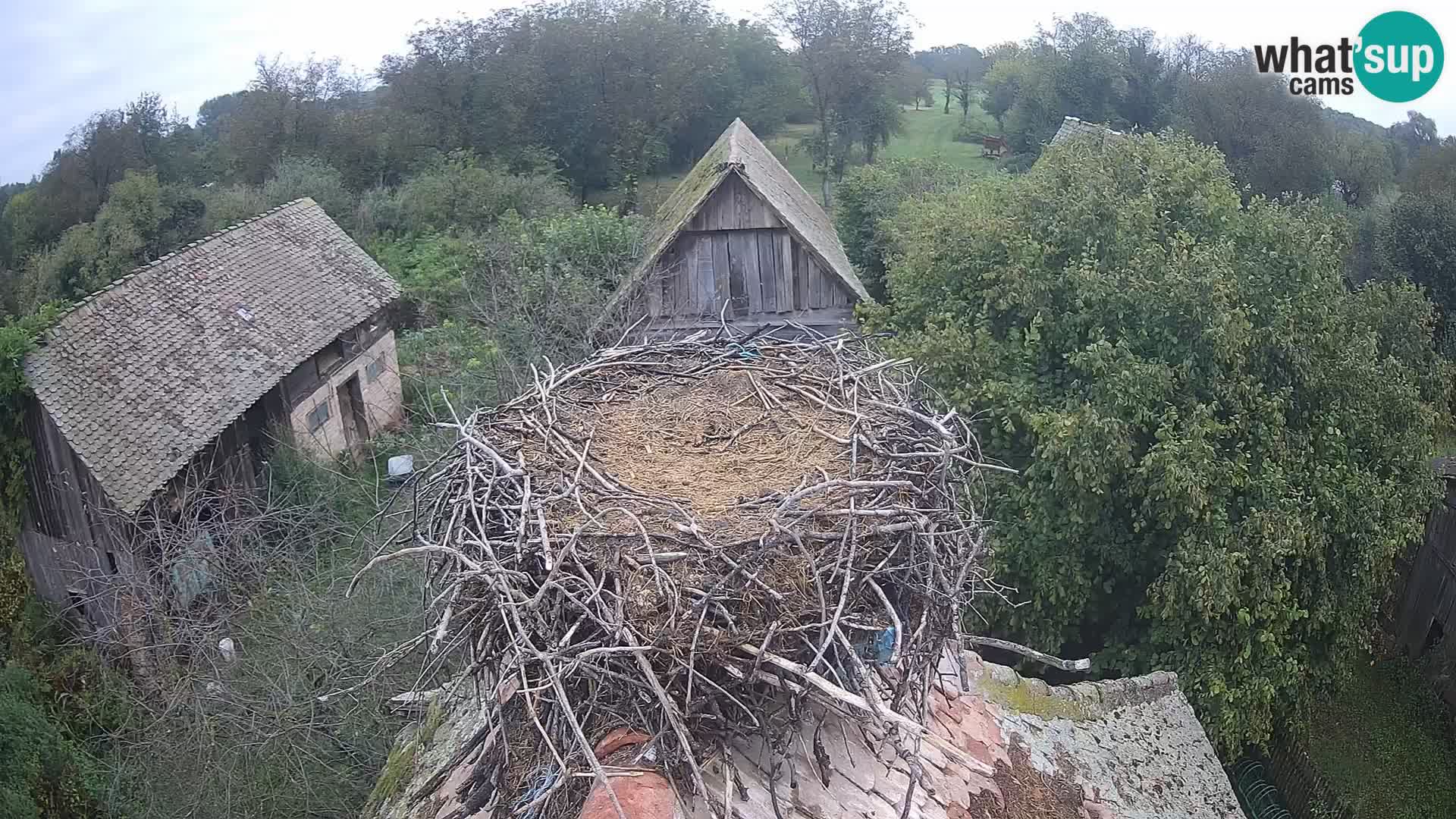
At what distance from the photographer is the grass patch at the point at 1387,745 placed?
9.22 meters

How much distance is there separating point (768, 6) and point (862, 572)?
2886cm

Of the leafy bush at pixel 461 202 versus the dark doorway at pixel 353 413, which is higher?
the leafy bush at pixel 461 202

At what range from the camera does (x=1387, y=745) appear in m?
9.95

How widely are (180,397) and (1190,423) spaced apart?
11.2 meters

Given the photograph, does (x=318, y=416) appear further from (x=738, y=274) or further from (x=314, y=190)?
(x=314, y=190)

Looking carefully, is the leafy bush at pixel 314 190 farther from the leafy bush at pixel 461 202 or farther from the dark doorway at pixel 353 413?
the dark doorway at pixel 353 413

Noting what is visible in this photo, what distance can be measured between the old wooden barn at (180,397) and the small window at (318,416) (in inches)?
1.0

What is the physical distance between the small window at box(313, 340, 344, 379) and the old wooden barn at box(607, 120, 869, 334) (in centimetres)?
506

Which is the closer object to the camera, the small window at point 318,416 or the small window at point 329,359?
the small window at point 318,416

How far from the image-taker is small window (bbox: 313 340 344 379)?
47.0 ft

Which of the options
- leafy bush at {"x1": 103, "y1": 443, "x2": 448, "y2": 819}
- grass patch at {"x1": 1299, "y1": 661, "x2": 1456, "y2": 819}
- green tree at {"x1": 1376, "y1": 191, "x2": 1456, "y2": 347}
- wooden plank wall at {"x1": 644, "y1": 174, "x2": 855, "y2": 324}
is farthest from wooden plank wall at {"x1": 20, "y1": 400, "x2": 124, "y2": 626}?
green tree at {"x1": 1376, "y1": 191, "x2": 1456, "y2": 347}

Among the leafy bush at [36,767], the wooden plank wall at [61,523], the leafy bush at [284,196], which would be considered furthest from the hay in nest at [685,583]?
the leafy bush at [284,196]

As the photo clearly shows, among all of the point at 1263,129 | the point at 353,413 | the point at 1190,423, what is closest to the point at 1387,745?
the point at 1190,423

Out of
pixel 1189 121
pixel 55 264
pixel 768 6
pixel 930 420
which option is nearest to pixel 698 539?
pixel 930 420
